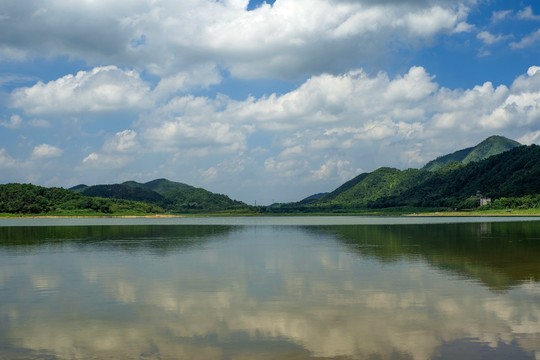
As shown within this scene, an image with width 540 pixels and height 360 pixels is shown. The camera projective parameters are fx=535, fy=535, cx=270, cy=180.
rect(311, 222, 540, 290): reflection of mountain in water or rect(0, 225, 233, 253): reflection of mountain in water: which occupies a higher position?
rect(0, 225, 233, 253): reflection of mountain in water

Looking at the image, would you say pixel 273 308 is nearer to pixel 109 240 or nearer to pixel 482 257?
pixel 482 257

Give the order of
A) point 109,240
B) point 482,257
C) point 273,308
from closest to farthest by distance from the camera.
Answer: point 273,308, point 482,257, point 109,240

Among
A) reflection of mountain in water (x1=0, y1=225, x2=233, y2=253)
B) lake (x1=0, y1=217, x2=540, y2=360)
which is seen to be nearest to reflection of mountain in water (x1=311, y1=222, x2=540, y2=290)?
lake (x1=0, y1=217, x2=540, y2=360)

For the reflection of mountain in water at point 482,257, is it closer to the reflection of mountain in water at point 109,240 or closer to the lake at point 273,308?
the lake at point 273,308

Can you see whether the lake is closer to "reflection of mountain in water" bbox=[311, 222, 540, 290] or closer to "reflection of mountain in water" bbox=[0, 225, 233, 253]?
"reflection of mountain in water" bbox=[311, 222, 540, 290]

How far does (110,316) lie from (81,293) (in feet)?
23.1

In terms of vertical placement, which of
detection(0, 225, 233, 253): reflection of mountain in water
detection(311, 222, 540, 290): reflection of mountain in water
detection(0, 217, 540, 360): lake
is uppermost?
detection(0, 225, 233, 253): reflection of mountain in water

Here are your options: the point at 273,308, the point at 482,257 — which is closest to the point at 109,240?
the point at 482,257

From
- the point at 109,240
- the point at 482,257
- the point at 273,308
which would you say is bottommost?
the point at 482,257

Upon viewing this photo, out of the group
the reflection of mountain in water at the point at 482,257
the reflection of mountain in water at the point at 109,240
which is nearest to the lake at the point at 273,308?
the reflection of mountain in water at the point at 482,257

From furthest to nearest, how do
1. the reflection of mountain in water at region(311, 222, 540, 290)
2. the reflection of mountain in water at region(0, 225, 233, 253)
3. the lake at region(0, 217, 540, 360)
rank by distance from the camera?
the reflection of mountain in water at region(0, 225, 233, 253)
the reflection of mountain in water at region(311, 222, 540, 290)
the lake at region(0, 217, 540, 360)

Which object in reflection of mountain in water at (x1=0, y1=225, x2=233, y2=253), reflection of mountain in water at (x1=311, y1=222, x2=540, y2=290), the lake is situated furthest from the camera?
reflection of mountain in water at (x1=0, y1=225, x2=233, y2=253)

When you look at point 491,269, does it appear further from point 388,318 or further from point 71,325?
point 71,325

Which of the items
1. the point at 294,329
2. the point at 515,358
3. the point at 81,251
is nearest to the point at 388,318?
the point at 294,329
